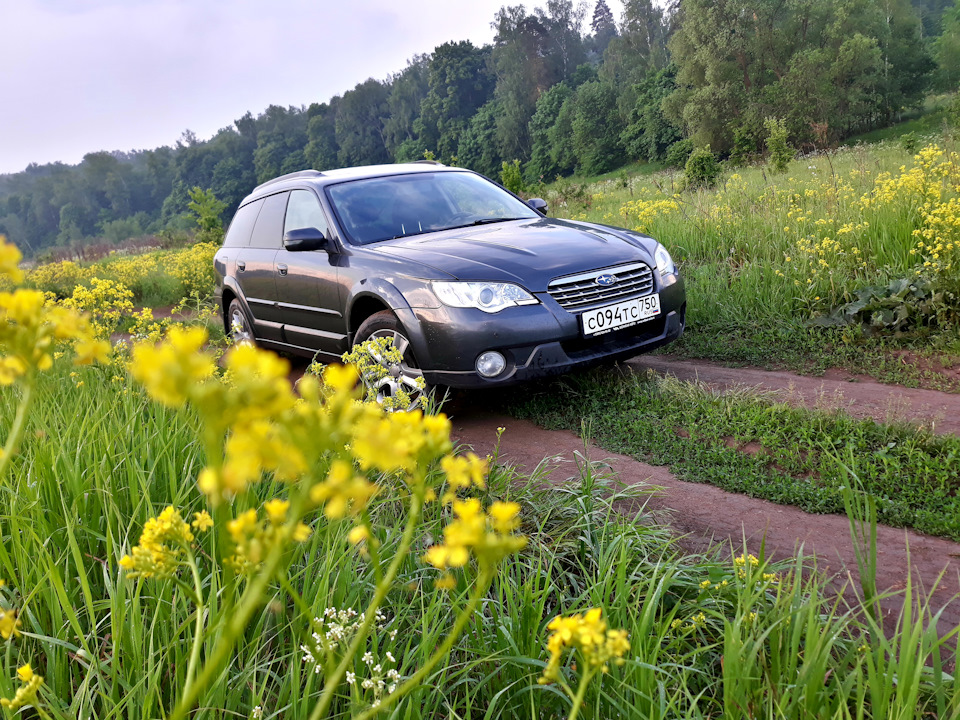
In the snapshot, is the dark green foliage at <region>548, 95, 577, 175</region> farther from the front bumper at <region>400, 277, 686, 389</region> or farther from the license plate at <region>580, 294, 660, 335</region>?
the front bumper at <region>400, 277, 686, 389</region>

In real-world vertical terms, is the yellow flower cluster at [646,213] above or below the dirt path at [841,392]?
above

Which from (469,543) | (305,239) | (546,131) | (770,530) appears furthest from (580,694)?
(546,131)

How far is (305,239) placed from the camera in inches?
187

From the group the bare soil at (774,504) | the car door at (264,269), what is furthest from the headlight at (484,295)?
the car door at (264,269)

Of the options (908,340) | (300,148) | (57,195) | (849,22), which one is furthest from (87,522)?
(57,195)

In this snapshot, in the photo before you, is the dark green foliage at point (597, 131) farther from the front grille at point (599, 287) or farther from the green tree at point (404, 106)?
the front grille at point (599, 287)

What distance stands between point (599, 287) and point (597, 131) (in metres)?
63.8

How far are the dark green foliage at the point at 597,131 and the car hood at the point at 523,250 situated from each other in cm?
6050

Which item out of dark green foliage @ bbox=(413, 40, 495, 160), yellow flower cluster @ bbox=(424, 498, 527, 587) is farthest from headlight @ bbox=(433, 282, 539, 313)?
dark green foliage @ bbox=(413, 40, 495, 160)

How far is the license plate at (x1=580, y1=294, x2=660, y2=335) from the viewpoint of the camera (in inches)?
165

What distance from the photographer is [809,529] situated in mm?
2910

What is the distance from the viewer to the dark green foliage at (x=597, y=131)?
62.4 meters

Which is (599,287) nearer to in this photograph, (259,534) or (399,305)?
(399,305)

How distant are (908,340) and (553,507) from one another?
12.6ft
